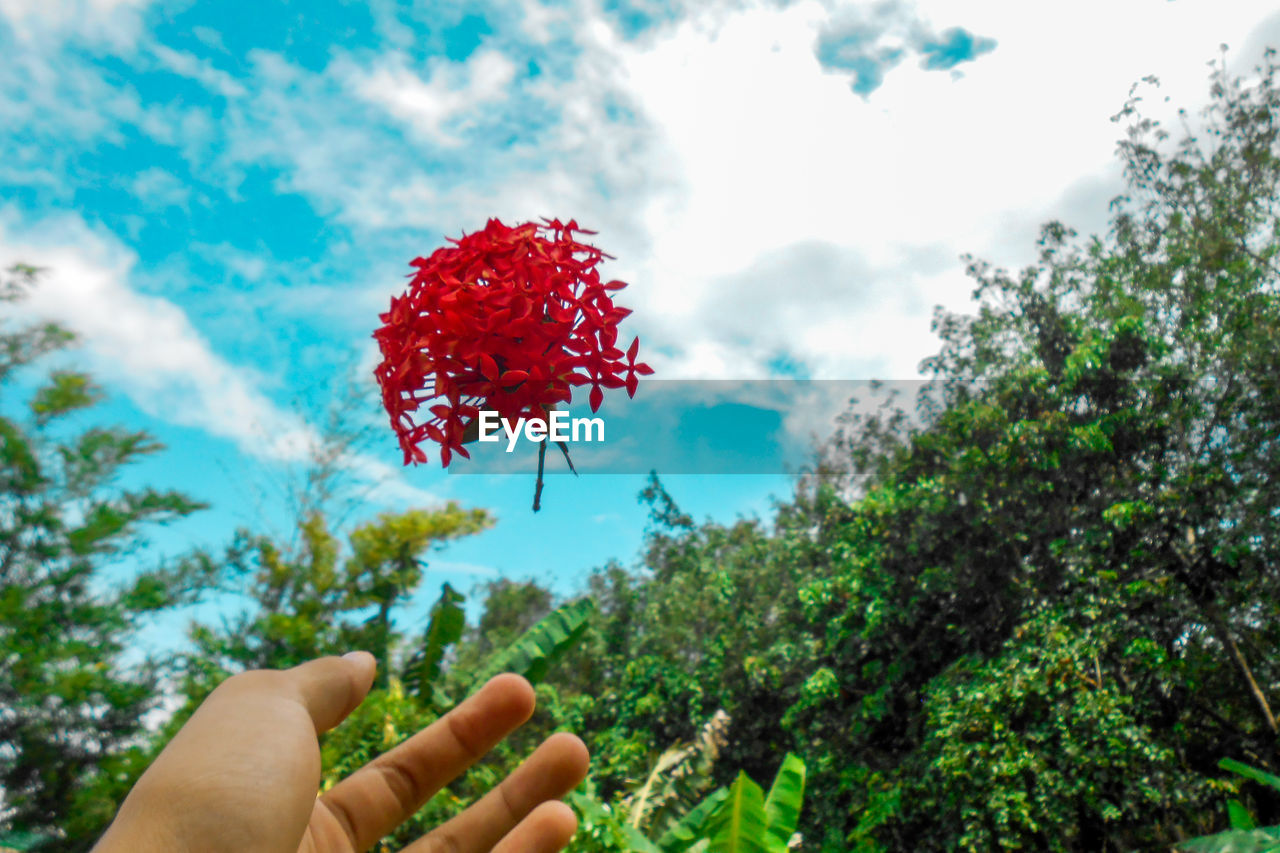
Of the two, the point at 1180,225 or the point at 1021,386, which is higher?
the point at 1180,225

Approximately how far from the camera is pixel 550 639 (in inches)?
206

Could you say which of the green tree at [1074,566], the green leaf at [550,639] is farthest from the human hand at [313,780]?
the green tree at [1074,566]

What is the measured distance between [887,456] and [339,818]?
9026 millimetres

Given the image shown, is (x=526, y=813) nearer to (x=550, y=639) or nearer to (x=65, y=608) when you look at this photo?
(x=550, y=639)

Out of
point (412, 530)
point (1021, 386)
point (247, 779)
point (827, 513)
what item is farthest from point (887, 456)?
point (247, 779)

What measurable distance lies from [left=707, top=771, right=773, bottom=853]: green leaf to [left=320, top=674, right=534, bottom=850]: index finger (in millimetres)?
2131

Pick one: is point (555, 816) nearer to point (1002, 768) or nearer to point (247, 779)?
point (247, 779)

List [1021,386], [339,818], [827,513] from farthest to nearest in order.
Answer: [827,513]
[1021,386]
[339,818]

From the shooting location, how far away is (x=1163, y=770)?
6.46 m

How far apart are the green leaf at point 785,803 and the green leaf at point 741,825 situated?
338 mm

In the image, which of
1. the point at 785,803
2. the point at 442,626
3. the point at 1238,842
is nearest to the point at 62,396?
the point at 442,626

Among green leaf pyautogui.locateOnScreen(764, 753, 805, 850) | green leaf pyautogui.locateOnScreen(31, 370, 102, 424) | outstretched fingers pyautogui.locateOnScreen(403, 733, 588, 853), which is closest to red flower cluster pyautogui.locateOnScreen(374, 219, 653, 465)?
outstretched fingers pyautogui.locateOnScreen(403, 733, 588, 853)

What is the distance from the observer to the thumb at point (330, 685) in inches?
46.6

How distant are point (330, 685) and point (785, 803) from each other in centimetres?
350
